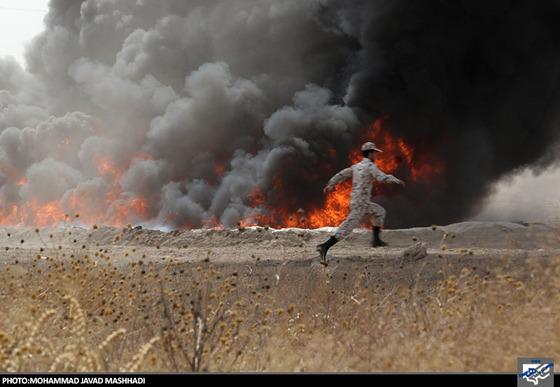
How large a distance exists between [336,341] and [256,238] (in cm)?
1655

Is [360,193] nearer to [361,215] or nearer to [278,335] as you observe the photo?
[361,215]

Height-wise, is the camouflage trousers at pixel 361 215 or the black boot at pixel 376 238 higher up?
the camouflage trousers at pixel 361 215

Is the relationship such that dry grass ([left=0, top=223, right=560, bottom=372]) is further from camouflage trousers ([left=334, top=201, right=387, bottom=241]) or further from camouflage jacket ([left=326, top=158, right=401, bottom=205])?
camouflage jacket ([left=326, top=158, right=401, bottom=205])

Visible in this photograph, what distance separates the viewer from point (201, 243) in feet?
66.2

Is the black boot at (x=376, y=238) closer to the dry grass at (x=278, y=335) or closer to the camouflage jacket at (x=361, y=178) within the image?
the camouflage jacket at (x=361, y=178)

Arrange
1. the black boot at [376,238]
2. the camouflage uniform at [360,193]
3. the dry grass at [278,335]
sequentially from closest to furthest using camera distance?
the dry grass at [278,335] → the black boot at [376,238] → the camouflage uniform at [360,193]

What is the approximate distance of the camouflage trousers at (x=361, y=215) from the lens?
7867 millimetres

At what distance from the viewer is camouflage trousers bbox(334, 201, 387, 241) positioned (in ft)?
25.8

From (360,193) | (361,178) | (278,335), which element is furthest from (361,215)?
(278,335)

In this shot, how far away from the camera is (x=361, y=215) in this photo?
7.99m

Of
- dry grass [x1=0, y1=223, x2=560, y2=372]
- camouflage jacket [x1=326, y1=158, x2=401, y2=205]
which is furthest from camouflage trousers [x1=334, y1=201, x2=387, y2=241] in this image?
dry grass [x1=0, y1=223, x2=560, y2=372]

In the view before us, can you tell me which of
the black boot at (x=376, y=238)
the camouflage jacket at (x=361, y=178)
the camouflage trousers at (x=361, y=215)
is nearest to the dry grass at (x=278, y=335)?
the black boot at (x=376, y=238)
